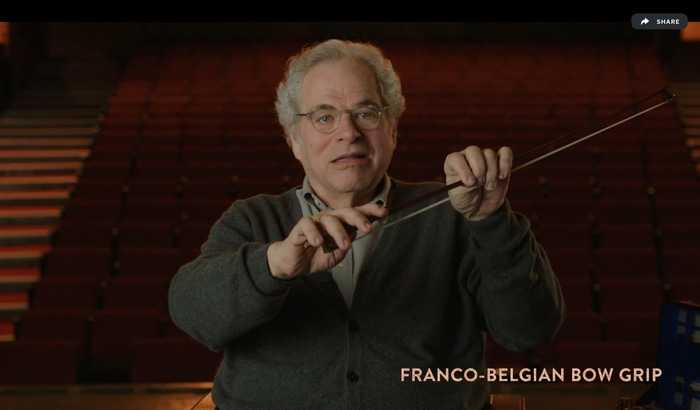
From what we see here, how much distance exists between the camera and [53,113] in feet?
9.09

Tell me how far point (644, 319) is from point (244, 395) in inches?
33.0

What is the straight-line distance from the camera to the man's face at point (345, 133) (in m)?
0.43

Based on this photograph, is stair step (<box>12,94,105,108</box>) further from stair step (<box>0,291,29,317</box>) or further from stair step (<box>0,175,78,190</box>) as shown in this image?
stair step (<box>0,291,29,317</box>)

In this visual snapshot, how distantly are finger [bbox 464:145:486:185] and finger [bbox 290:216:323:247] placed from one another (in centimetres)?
7

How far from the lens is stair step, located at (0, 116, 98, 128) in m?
2.61

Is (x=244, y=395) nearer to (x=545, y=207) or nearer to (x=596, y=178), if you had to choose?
(x=545, y=207)

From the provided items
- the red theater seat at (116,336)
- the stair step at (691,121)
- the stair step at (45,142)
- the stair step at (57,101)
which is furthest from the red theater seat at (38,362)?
the stair step at (57,101)

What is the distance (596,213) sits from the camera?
1.57 meters

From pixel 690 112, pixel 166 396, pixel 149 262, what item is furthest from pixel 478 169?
pixel 690 112

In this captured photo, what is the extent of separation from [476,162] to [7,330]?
1201 mm

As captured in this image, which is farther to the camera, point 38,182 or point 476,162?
point 38,182

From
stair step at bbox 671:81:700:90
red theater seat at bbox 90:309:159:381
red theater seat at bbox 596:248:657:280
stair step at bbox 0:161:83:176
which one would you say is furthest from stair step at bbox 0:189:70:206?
stair step at bbox 671:81:700:90

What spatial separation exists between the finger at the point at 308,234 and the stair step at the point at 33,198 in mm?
1638

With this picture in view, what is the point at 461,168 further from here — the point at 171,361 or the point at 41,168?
the point at 41,168
